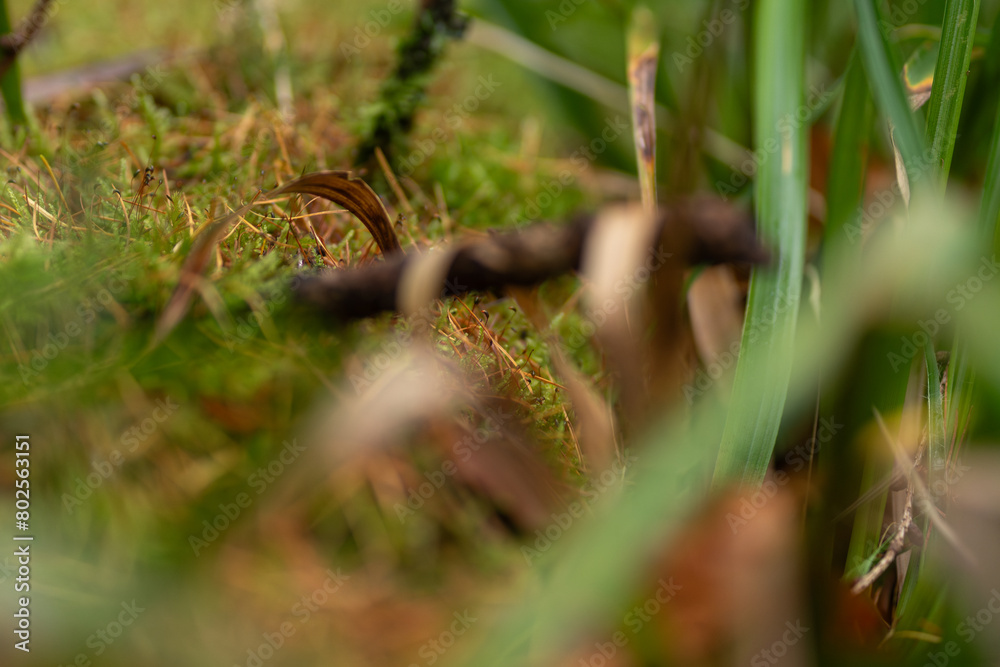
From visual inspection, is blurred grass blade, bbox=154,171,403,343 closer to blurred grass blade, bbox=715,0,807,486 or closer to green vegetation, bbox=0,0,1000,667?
green vegetation, bbox=0,0,1000,667

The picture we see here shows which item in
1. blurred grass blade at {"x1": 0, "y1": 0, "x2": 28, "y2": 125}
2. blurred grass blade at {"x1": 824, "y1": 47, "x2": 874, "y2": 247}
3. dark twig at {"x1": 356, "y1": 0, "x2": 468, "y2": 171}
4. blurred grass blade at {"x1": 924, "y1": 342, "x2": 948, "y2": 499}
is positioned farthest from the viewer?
dark twig at {"x1": 356, "y1": 0, "x2": 468, "y2": 171}

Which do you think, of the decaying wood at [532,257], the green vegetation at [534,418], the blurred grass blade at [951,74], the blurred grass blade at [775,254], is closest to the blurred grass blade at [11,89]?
the green vegetation at [534,418]

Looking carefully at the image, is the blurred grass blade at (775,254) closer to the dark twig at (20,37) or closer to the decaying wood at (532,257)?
the decaying wood at (532,257)

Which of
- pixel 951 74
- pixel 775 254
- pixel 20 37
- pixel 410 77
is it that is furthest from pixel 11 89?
pixel 951 74

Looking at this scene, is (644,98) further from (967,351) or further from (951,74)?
(967,351)

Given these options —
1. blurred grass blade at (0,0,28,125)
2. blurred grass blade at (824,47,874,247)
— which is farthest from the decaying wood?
blurred grass blade at (0,0,28,125)

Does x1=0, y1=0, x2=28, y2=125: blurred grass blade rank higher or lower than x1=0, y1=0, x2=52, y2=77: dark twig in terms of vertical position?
lower
